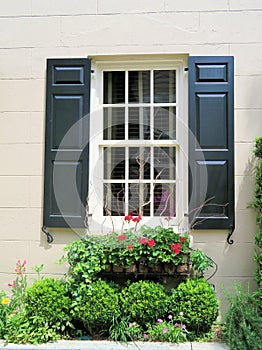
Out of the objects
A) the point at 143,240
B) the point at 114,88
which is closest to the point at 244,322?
the point at 143,240

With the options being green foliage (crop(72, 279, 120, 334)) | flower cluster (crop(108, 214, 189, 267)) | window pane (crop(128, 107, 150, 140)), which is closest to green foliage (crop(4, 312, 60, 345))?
green foliage (crop(72, 279, 120, 334))

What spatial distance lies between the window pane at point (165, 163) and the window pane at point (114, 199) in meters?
0.41

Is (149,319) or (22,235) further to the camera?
(22,235)

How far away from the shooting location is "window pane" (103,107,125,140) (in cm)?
442

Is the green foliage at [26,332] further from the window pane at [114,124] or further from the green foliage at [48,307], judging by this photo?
the window pane at [114,124]

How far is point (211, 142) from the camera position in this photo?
4.14 metres

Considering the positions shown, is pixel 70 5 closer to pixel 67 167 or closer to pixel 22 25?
pixel 22 25

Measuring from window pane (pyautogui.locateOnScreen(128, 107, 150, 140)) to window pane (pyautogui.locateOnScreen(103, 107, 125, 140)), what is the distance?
86 mm

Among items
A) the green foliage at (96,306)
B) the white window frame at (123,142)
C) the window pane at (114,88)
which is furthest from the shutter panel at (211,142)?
the green foliage at (96,306)

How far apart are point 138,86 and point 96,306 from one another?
228 centimetres

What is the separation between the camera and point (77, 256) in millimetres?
3820

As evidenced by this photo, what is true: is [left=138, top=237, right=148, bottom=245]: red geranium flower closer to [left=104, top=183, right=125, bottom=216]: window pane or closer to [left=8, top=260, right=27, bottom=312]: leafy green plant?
[left=104, top=183, right=125, bottom=216]: window pane

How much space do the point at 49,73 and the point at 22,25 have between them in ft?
2.08

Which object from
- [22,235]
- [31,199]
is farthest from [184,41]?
[22,235]
